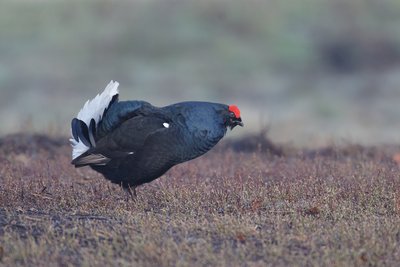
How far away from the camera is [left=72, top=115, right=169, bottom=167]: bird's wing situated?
9945 millimetres

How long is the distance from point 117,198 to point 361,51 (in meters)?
19.3

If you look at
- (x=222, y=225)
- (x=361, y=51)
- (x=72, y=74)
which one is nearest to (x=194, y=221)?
(x=222, y=225)

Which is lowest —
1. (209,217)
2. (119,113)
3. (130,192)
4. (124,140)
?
A: (209,217)

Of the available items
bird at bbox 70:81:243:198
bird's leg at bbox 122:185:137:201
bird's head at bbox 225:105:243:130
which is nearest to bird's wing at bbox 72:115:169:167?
bird at bbox 70:81:243:198

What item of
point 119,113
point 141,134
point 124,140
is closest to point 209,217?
point 141,134

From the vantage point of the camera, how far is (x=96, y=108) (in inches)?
408

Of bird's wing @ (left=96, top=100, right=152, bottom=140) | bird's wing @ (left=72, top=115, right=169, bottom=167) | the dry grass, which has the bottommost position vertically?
the dry grass

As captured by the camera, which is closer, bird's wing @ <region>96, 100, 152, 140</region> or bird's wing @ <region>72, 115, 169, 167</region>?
bird's wing @ <region>72, 115, 169, 167</region>

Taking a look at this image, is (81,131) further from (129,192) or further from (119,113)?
(129,192)

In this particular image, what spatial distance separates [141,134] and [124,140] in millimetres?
189

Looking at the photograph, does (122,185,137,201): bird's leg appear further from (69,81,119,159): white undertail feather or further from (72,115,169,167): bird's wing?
(69,81,119,159): white undertail feather

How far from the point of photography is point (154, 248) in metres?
7.36

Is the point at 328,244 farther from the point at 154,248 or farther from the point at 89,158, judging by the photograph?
the point at 89,158

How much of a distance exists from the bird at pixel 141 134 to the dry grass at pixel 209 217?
0.31 meters
